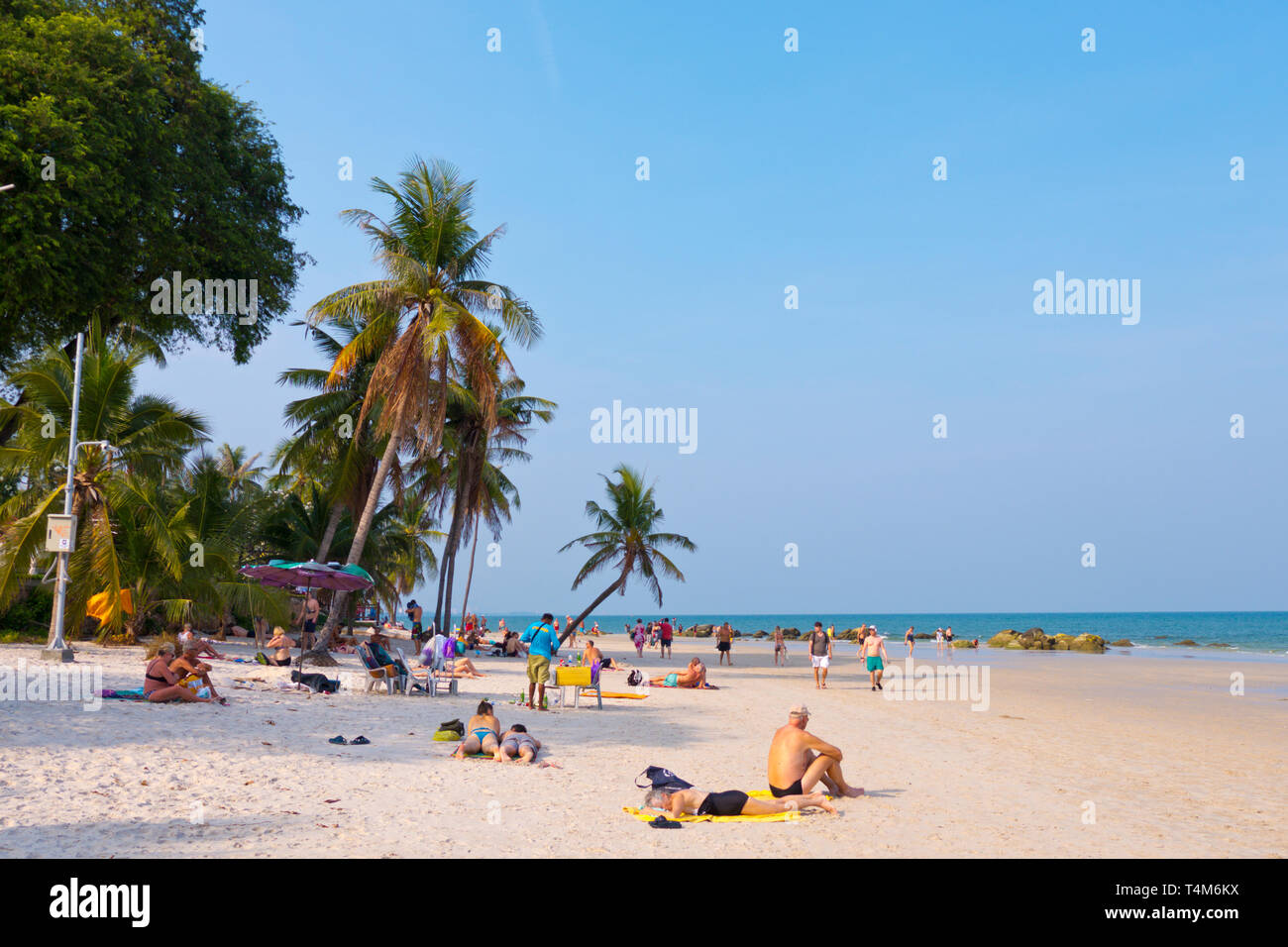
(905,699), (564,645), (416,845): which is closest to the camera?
(416,845)

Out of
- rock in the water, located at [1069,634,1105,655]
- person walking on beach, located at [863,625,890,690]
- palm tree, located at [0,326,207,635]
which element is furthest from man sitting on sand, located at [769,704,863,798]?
rock in the water, located at [1069,634,1105,655]

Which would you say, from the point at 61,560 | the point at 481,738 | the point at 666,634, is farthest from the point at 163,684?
the point at 666,634

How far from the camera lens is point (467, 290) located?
2134 centimetres

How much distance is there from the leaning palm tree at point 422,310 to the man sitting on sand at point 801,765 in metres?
14.2

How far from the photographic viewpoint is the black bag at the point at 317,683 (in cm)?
1534

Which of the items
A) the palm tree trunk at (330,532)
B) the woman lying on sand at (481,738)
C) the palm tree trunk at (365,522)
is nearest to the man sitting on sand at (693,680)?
the palm tree trunk at (365,522)

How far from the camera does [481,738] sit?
991 cm

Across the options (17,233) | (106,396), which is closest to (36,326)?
(106,396)

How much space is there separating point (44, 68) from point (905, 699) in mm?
20053

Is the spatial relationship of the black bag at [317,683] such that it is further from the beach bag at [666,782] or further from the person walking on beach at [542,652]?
the beach bag at [666,782]

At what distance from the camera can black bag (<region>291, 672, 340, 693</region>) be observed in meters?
15.3

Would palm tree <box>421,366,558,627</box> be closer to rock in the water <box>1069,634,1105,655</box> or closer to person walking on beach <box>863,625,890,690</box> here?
person walking on beach <box>863,625,890,690</box>

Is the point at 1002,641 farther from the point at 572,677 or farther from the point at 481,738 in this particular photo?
the point at 481,738

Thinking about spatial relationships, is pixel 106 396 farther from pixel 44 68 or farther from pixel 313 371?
pixel 313 371
